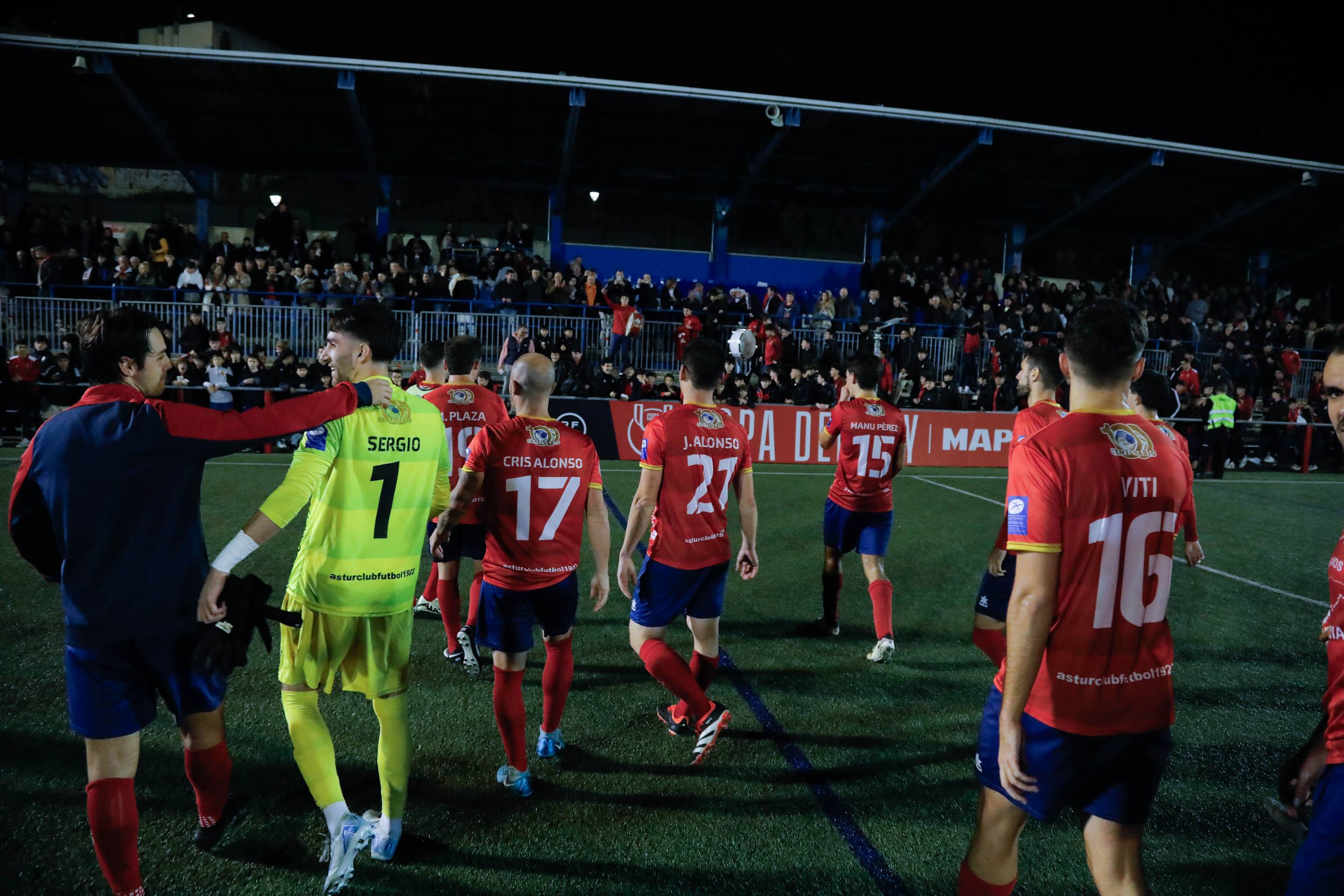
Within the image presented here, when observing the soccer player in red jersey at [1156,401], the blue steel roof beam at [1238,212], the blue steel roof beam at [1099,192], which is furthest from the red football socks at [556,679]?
the blue steel roof beam at [1238,212]

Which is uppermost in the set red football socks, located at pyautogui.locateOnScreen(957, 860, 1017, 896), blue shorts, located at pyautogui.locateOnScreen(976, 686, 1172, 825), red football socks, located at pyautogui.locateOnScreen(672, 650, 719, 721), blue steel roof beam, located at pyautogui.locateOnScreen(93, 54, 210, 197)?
blue steel roof beam, located at pyautogui.locateOnScreen(93, 54, 210, 197)

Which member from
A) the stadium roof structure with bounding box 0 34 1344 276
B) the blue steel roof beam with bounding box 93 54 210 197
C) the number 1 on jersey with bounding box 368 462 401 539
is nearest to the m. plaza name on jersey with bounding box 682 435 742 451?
the number 1 on jersey with bounding box 368 462 401 539

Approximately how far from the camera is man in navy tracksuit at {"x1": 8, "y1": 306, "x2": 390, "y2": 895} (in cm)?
264

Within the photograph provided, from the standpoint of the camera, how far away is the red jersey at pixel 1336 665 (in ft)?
6.77

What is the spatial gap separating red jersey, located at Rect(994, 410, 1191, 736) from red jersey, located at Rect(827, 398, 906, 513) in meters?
3.48

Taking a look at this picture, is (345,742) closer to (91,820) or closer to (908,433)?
(91,820)

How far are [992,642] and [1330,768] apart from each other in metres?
2.89

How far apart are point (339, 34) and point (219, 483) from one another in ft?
56.6

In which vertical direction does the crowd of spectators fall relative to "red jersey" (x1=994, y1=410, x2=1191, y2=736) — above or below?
above

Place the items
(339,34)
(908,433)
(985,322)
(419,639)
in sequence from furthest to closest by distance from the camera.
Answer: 1. (339,34)
2. (985,322)
3. (908,433)
4. (419,639)

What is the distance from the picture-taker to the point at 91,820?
2.72m

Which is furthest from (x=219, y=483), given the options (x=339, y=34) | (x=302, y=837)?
(x=339, y=34)

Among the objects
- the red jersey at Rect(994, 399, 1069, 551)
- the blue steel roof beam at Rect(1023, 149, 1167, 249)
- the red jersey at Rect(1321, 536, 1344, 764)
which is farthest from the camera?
the blue steel roof beam at Rect(1023, 149, 1167, 249)

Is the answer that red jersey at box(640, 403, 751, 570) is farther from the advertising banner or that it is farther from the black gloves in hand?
the advertising banner
